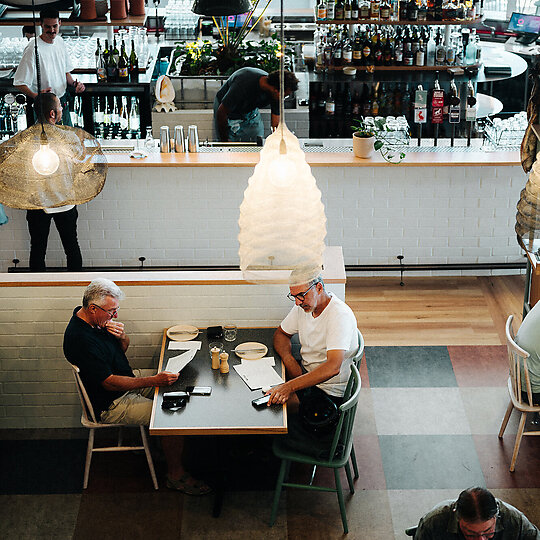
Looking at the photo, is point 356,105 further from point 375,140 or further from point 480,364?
point 480,364

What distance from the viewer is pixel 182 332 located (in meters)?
4.90

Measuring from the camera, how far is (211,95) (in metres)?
7.88

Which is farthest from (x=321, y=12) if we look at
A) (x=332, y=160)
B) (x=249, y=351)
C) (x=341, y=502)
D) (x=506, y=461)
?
(x=341, y=502)

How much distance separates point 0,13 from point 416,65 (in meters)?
4.02

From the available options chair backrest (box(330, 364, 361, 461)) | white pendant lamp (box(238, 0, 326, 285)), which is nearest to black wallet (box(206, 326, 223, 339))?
chair backrest (box(330, 364, 361, 461))

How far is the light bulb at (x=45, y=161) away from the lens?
3.57 meters

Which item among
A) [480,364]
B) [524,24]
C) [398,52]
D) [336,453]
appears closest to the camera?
[336,453]

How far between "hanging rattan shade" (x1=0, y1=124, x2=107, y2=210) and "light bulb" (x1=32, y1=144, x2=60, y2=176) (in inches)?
0.8

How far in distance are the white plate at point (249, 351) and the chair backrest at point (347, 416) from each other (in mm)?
571

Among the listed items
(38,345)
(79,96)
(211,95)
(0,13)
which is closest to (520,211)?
(38,345)

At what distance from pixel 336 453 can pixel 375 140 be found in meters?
2.98

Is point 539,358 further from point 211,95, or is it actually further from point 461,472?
point 211,95

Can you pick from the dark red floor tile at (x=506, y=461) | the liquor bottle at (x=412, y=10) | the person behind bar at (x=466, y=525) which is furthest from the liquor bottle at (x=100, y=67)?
the person behind bar at (x=466, y=525)

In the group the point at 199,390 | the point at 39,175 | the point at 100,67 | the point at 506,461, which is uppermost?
the point at 39,175
